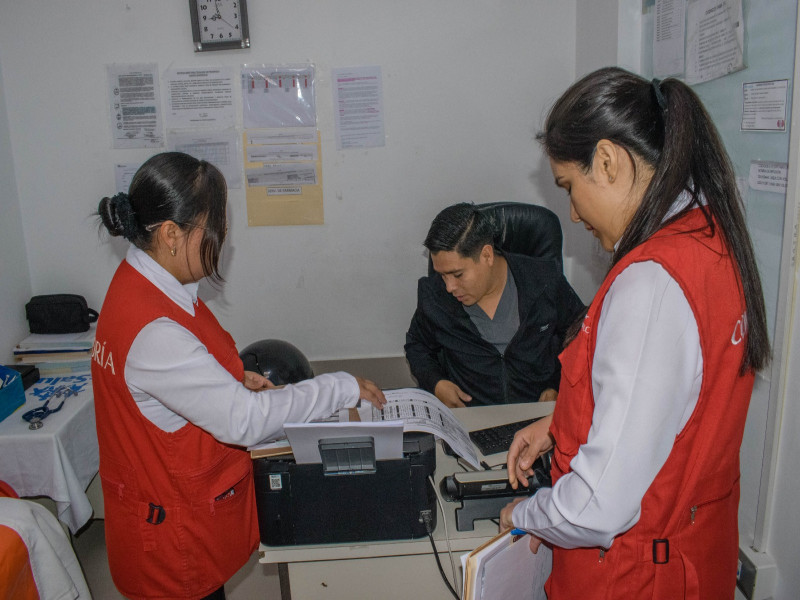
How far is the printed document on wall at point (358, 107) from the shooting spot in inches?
105

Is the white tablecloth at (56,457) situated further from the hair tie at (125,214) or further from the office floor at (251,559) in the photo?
the hair tie at (125,214)

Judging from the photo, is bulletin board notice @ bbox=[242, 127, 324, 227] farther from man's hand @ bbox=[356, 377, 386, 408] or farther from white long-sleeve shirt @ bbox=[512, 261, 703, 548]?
white long-sleeve shirt @ bbox=[512, 261, 703, 548]

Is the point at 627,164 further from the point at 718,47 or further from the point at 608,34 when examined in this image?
the point at 608,34

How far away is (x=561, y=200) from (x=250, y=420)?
79.9 inches

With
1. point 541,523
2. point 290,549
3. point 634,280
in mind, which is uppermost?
point 634,280

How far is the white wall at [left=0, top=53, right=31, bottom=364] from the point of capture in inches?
101

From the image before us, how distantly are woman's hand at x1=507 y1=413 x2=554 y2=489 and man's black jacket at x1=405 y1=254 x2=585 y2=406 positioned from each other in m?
0.80

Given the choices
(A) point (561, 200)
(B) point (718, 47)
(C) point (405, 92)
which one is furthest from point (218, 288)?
(B) point (718, 47)

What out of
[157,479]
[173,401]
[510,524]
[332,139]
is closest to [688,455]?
[510,524]

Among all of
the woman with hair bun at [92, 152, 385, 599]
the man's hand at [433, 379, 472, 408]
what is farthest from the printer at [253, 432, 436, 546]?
the man's hand at [433, 379, 472, 408]

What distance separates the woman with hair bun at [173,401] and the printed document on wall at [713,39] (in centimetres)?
120

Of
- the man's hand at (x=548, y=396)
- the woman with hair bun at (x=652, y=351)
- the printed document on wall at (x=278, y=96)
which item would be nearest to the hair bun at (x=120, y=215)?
the woman with hair bun at (x=652, y=351)

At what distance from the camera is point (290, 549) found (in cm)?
129

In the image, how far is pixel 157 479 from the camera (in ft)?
4.13
